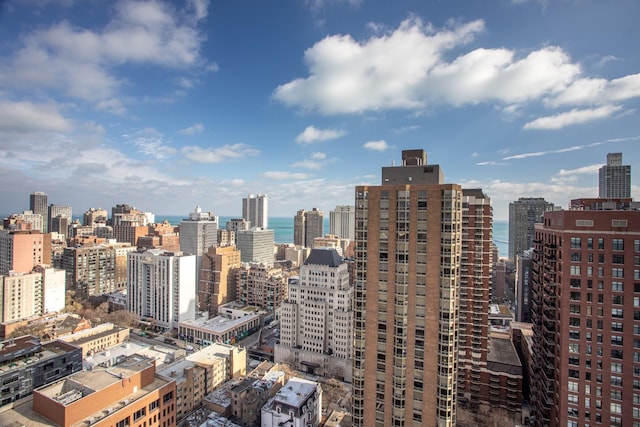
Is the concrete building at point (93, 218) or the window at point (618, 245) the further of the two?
the concrete building at point (93, 218)

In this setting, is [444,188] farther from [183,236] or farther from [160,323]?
[183,236]

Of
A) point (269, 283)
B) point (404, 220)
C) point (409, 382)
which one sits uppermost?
point (404, 220)

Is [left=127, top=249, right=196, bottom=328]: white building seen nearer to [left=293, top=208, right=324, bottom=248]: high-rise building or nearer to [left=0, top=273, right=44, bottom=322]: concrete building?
[left=0, top=273, right=44, bottom=322]: concrete building

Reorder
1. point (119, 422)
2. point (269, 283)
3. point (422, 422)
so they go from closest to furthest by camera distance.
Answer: point (422, 422)
point (119, 422)
point (269, 283)

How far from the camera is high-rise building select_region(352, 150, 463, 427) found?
22.3 metres

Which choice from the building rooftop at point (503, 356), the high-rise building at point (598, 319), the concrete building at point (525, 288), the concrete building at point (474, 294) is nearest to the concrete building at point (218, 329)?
the concrete building at point (474, 294)

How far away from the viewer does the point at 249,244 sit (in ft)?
397

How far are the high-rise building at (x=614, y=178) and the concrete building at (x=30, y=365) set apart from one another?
8095cm

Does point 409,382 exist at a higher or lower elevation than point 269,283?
higher

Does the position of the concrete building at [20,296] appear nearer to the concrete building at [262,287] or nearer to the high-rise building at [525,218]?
the concrete building at [262,287]

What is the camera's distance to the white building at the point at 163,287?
7094 cm

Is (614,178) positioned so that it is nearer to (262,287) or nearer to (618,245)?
(618,245)

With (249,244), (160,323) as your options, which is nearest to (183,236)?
(249,244)

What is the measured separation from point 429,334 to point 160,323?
221 feet
